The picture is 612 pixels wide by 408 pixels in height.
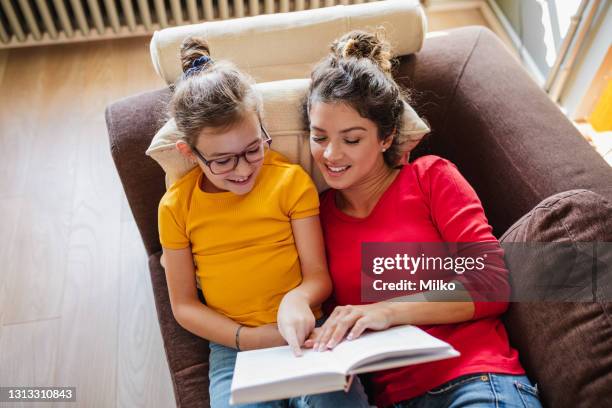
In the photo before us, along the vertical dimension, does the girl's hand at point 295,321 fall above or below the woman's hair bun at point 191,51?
below

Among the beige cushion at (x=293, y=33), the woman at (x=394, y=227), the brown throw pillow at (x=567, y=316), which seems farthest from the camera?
the beige cushion at (x=293, y=33)

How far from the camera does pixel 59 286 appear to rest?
191 centimetres

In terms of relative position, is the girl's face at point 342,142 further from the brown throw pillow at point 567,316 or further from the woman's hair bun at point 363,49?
the brown throw pillow at point 567,316

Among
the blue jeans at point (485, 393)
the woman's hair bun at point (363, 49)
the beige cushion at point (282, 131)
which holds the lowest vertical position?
the blue jeans at point (485, 393)

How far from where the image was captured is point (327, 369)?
2.95ft

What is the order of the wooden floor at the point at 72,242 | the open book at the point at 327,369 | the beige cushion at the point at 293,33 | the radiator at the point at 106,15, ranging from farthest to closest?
the radiator at the point at 106,15 → the wooden floor at the point at 72,242 → the beige cushion at the point at 293,33 → the open book at the point at 327,369

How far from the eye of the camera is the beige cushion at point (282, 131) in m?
1.26

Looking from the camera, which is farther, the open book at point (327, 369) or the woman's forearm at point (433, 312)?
the woman's forearm at point (433, 312)

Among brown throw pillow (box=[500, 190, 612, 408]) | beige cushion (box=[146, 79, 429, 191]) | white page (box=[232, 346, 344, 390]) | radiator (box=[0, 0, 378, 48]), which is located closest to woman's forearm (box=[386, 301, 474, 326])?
brown throw pillow (box=[500, 190, 612, 408])

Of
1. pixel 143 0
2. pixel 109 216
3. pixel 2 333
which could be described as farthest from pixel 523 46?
pixel 2 333

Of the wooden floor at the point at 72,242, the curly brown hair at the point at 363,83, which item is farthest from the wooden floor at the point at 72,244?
the curly brown hair at the point at 363,83

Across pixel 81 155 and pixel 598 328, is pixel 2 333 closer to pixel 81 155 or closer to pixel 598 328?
pixel 81 155

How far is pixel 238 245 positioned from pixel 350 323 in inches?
14.0

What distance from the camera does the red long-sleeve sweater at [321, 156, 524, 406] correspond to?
44.2 inches
